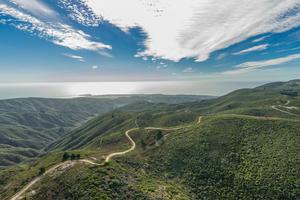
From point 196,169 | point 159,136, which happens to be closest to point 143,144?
point 159,136

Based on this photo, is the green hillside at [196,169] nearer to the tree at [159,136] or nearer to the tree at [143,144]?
the tree at [159,136]

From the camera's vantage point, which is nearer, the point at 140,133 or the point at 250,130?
the point at 250,130

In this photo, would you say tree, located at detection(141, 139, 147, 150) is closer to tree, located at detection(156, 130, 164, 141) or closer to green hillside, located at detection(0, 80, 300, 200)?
A: green hillside, located at detection(0, 80, 300, 200)

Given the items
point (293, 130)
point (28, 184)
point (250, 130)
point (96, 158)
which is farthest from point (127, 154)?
point (293, 130)

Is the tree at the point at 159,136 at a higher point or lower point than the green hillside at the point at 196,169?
higher

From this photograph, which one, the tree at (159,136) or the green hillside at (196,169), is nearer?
the green hillside at (196,169)

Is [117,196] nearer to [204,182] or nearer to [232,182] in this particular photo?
[204,182]

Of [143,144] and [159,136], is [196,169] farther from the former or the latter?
[143,144]

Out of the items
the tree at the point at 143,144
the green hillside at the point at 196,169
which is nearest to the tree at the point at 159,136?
the green hillside at the point at 196,169

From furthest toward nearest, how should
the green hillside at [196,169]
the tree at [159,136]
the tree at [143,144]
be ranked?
1. the tree at [159,136]
2. the tree at [143,144]
3. the green hillside at [196,169]

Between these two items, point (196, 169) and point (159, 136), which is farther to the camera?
point (159, 136)

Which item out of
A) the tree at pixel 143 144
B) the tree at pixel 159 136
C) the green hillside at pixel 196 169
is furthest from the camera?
the tree at pixel 159 136
